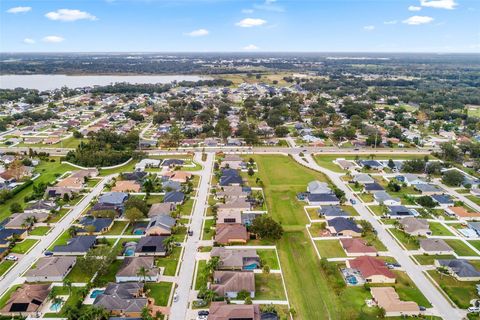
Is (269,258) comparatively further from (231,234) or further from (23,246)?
(23,246)

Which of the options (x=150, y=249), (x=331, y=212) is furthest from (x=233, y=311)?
(x=331, y=212)

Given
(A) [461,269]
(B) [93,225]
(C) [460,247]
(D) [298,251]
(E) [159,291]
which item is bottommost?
(C) [460,247]

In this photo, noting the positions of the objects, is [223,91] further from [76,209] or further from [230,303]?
[230,303]

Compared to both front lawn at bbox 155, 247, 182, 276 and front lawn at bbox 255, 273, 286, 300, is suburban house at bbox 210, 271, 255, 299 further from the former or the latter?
front lawn at bbox 155, 247, 182, 276

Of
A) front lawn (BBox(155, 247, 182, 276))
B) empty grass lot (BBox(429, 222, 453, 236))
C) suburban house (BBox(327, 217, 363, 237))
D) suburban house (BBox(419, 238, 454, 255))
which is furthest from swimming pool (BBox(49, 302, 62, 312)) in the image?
empty grass lot (BBox(429, 222, 453, 236))

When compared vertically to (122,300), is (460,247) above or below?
below

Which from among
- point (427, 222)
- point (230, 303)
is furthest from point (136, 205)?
point (427, 222)

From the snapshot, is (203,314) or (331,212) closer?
(203,314)
